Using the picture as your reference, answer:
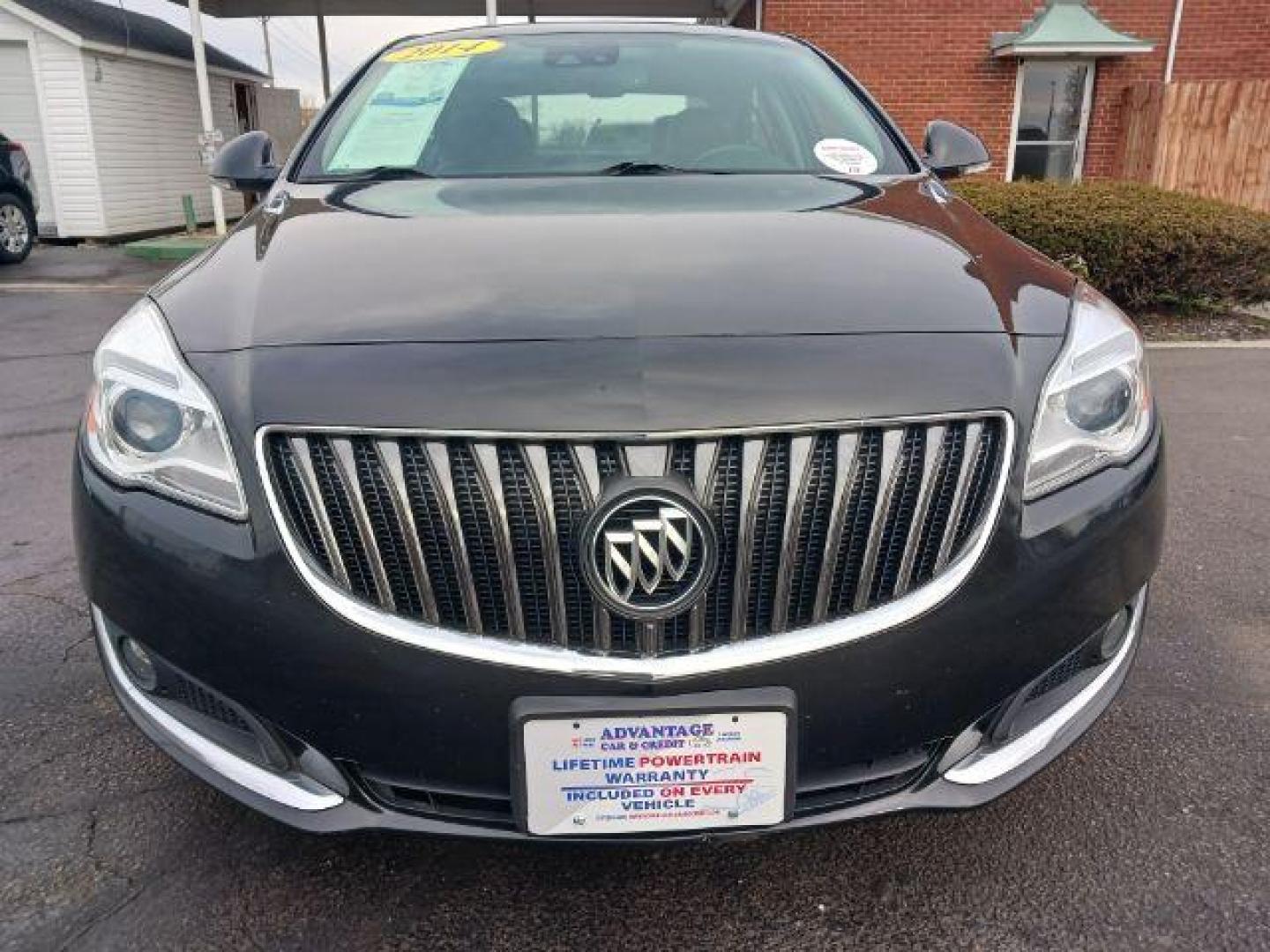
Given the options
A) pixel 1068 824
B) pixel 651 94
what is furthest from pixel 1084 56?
pixel 1068 824

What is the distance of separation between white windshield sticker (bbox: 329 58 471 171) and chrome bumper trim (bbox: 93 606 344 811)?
1398 mm

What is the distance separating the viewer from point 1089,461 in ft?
5.54

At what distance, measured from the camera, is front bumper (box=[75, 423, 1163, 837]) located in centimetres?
150

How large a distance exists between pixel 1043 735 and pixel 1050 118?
41.6ft

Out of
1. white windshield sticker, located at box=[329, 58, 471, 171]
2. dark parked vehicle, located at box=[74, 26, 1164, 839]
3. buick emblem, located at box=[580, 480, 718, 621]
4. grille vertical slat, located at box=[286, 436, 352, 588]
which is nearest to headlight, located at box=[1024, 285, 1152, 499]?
dark parked vehicle, located at box=[74, 26, 1164, 839]

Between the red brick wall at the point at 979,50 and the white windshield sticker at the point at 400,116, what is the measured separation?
9.55 m

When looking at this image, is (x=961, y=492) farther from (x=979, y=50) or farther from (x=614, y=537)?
(x=979, y=50)

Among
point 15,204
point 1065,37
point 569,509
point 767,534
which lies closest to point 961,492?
point 767,534

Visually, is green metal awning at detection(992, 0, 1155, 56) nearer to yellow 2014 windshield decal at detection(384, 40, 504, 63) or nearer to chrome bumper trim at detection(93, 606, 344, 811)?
yellow 2014 windshield decal at detection(384, 40, 504, 63)

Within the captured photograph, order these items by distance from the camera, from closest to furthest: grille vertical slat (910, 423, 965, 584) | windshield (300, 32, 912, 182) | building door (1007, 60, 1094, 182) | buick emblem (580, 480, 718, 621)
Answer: buick emblem (580, 480, 718, 621), grille vertical slat (910, 423, 965, 584), windshield (300, 32, 912, 182), building door (1007, 60, 1094, 182)

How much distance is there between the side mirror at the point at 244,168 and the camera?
2910 mm

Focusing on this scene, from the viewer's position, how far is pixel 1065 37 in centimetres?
1165

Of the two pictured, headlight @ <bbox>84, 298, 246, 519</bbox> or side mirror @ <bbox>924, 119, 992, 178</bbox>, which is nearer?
headlight @ <bbox>84, 298, 246, 519</bbox>

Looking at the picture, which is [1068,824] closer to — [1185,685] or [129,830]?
[1185,685]
